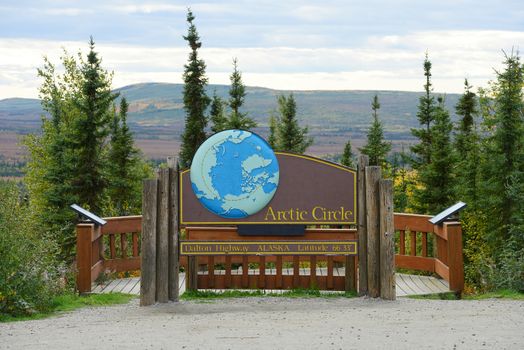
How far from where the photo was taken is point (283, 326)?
10.3m

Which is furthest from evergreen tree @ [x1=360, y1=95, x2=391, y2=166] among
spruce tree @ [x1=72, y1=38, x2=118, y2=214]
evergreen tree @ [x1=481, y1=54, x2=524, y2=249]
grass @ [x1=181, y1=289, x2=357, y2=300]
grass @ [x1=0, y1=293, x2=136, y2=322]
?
grass @ [x1=0, y1=293, x2=136, y2=322]

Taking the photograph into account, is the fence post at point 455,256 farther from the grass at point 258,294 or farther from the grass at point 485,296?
the grass at point 258,294

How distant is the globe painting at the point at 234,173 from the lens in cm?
1303

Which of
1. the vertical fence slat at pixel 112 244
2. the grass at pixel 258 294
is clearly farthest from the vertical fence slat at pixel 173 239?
the vertical fence slat at pixel 112 244

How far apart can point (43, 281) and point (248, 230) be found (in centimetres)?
319

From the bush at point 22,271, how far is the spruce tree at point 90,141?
60.9 feet

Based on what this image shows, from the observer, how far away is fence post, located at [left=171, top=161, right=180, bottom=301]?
12906 mm

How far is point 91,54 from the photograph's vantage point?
34.2 meters

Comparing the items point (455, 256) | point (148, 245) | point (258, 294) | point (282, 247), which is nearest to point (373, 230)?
point (282, 247)

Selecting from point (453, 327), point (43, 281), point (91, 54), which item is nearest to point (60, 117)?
point (91, 54)

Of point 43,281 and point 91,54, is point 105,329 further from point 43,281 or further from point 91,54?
point 91,54

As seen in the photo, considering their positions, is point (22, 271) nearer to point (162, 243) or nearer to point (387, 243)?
point (162, 243)

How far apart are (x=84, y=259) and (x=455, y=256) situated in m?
6.00

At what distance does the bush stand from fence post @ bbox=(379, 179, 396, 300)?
196 inches
